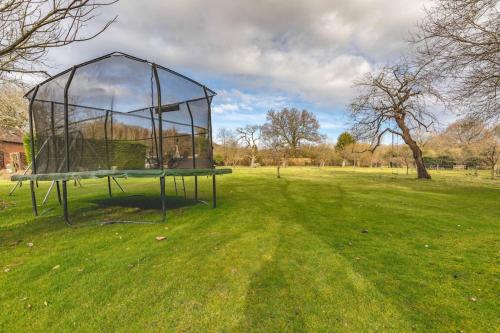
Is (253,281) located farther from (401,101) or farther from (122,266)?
(401,101)

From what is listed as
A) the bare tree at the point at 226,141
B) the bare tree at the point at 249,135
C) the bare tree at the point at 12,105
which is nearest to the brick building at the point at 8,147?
the bare tree at the point at 12,105

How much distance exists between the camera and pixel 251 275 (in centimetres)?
271

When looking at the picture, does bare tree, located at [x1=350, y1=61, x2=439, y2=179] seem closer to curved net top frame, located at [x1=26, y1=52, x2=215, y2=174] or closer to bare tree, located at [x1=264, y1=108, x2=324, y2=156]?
curved net top frame, located at [x1=26, y1=52, x2=215, y2=174]

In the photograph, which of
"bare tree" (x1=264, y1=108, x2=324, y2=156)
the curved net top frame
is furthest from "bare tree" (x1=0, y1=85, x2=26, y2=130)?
"bare tree" (x1=264, y1=108, x2=324, y2=156)

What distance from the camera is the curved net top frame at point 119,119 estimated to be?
5271 millimetres

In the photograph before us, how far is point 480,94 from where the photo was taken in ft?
26.1

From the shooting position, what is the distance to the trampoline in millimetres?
5012

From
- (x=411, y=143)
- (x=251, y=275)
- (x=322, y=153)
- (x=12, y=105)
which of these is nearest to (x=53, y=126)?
(x=251, y=275)

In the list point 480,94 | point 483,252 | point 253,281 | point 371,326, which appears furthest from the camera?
point 480,94

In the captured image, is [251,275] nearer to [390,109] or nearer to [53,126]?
[53,126]

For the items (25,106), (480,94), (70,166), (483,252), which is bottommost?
(483,252)

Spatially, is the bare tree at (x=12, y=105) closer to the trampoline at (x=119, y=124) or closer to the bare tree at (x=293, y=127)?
the trampoline at (x=119, y=124)

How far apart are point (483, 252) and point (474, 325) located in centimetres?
211

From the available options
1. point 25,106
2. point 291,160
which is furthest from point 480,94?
point 291,160
